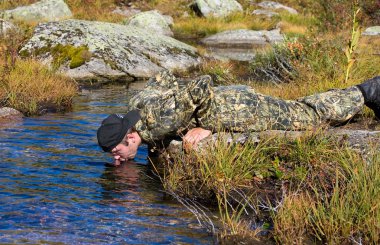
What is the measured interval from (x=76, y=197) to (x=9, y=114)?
16.6ft

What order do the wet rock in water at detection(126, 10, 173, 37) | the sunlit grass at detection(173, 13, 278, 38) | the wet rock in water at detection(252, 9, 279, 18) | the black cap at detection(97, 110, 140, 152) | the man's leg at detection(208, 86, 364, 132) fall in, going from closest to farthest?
1. the black cap at detection(97, 110, 140, 152)
2. the man's leg at detection(208, 86, 364, 132)
3. the wet rock in water at detection(126, 10, 173, 37)
4. the sunlit grass at detection(173, 13, 278, 38)
5. the wet rock in water at detection(252, 9, 279, 18)

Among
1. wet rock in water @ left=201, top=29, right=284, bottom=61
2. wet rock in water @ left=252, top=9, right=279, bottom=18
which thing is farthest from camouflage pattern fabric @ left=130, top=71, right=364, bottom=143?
wet rock in water @ left=252, top=9, right=279, bottom=18

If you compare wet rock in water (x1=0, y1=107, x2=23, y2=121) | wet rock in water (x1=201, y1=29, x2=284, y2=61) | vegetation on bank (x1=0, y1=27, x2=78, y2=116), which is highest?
vegetation on bank (x1=0, y1=27, x2=78, y2=116)

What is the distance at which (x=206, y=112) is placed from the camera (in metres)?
7.50

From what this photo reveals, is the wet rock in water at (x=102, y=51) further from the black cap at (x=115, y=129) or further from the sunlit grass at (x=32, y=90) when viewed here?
the black cap at (x=115, y=129)

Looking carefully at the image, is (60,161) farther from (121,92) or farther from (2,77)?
(121,92)

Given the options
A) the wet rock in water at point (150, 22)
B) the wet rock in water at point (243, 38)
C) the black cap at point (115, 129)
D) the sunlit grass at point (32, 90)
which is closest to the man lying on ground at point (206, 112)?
the black cap at point (115, 129)

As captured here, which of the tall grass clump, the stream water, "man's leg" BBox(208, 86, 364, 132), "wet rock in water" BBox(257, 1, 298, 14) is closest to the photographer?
the tall grass clump

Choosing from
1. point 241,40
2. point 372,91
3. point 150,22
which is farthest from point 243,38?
point 372,91

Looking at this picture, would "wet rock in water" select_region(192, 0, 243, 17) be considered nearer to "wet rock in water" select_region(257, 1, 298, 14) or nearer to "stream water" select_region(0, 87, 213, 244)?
"wet rock in water" select_region(257, 1, 298, 14)

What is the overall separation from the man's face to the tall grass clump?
68 cm

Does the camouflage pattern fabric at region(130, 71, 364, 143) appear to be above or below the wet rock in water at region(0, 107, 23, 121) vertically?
above

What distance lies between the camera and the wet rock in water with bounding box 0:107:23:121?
1122 cm

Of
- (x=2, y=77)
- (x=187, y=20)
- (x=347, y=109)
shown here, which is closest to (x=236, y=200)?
(x=347, y=109)
